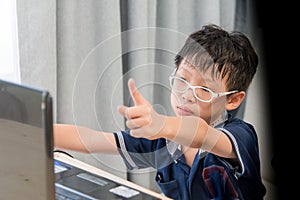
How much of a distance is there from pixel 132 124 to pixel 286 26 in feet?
3.90

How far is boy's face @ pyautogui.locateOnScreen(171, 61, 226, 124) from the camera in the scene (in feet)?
4.03

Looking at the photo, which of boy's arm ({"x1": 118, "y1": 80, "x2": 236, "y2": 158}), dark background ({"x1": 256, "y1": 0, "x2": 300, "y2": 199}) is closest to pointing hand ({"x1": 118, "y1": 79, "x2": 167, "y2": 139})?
boy's arm ({"x1": 118, "y1": 80, "x2": 236, "y2": 158})

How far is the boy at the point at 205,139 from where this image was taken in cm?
124

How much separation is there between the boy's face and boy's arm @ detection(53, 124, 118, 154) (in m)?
0.19

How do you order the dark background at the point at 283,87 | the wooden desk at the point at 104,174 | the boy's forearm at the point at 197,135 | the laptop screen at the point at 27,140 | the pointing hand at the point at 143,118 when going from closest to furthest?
the laptop screen at the point at 27,140, the pointing hand at the point at 143,118, the boy's forearm at the point at 197,135, the wooden desk at the point at 104,174, the dark background at the point at 283,87

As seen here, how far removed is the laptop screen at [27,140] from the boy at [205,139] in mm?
472

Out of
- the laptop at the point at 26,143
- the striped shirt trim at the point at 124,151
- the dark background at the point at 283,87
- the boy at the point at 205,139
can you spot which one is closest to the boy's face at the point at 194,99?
the boy at the point at 205,139

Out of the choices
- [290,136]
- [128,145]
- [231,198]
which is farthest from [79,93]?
[290,136]

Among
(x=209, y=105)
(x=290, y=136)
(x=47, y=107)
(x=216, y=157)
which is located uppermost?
(x=47, y=107)

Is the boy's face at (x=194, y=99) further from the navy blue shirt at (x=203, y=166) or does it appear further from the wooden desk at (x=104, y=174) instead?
the wooden desk at (x=104, y=174)

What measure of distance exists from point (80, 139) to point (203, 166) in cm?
30

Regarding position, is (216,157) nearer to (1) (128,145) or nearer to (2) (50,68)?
(1) (128,145)

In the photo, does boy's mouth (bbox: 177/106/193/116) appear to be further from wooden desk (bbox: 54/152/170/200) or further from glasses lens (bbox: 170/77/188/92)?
wooden desk (bbox: 54/152/170/200)

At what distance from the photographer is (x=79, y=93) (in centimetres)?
127
